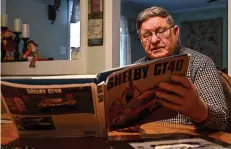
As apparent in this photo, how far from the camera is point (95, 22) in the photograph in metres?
2.69

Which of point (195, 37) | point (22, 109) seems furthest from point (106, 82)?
point (195, 37)

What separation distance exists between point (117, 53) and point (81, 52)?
0.35m

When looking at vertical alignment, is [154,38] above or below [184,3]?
below

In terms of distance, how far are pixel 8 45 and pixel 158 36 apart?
2359 mm

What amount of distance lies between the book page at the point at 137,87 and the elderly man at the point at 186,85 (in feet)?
0.08

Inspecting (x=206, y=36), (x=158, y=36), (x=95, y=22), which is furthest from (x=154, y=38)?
(x=206, y=36)

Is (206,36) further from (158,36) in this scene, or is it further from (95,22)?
(158,36)

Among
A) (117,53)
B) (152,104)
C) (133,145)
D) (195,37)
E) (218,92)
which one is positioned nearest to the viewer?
(133,145)

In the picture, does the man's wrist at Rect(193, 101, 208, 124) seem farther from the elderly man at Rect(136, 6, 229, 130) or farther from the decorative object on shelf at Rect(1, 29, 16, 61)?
the decorative object on shelf at Rect(1, 29, 16, 61)

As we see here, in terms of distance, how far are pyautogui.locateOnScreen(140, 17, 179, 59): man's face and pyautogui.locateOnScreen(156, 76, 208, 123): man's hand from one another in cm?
50

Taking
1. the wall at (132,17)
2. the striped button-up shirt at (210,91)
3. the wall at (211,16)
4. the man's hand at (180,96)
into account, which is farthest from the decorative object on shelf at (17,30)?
the wall at (211,16)

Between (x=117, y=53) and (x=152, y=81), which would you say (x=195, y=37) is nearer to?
(x=117, y=53)

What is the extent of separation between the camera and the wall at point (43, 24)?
4.22 metres

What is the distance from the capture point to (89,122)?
0.71 metres
